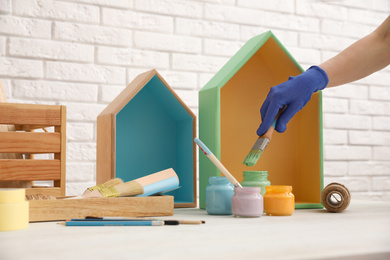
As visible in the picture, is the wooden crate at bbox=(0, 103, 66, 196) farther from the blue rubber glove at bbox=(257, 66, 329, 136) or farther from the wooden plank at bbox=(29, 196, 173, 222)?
the blue rubber glove at bbox=(257, 66, 329, 136)

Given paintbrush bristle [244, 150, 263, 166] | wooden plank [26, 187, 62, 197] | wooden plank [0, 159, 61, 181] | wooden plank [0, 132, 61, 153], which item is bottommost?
wooden plank [26, 187, 62, 197]

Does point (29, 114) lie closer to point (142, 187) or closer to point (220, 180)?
point (142, 187)

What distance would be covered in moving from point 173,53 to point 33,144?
79cm

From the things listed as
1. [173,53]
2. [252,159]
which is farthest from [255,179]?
[173,53]

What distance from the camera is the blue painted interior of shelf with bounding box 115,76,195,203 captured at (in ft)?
3.92

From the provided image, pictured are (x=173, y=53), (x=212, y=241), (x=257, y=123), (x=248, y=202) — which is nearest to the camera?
(x=212, y=241)

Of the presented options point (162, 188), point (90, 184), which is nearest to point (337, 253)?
point (162, 188)

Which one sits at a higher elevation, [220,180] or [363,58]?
[363,58]

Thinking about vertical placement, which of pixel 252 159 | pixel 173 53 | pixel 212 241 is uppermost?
pixel 173 53

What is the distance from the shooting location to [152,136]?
125 cm

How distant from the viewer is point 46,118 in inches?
37.3

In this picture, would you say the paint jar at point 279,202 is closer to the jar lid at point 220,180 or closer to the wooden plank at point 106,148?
the jar lid at point 220,180

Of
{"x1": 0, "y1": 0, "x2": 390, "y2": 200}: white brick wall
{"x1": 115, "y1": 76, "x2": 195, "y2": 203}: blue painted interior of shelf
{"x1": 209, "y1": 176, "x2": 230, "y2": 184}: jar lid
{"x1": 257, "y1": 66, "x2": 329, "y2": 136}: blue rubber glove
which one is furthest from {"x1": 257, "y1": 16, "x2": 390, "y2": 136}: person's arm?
{"x1": 0, "y1": 0, "x2": 390, "y2": 200}: white brick wall

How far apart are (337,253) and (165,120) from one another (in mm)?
829
